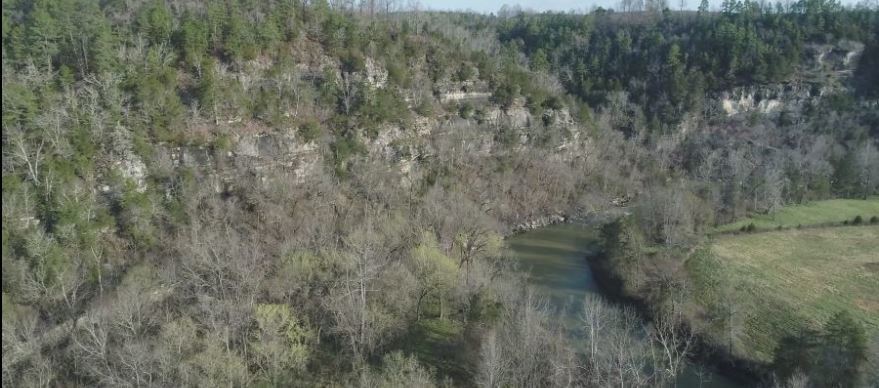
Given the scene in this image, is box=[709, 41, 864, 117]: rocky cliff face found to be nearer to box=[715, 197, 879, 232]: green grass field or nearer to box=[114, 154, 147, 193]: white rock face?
box=[715, 197, 879, 232]: green grass field

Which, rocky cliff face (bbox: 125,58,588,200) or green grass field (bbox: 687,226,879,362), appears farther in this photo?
rocky cliff face (bbox: 125,58,588,200)

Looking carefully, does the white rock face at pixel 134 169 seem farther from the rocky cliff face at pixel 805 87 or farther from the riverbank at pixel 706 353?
the rocky cliff face at pixel 805 87

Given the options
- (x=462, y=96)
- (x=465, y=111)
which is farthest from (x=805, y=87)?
(x=465, y=111)

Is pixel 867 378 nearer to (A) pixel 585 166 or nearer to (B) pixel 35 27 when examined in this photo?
(A) pixel 585 166

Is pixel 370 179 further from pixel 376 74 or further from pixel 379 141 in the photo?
pixel 376 74

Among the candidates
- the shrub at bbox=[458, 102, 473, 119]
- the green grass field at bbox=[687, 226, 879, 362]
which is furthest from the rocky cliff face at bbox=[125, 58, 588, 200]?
the green grass field at bbox=[687, 226, 879, 362]

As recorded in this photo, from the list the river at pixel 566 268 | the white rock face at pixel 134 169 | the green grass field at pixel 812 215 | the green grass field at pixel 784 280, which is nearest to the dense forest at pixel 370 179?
the white rock face at pixel 134 169
